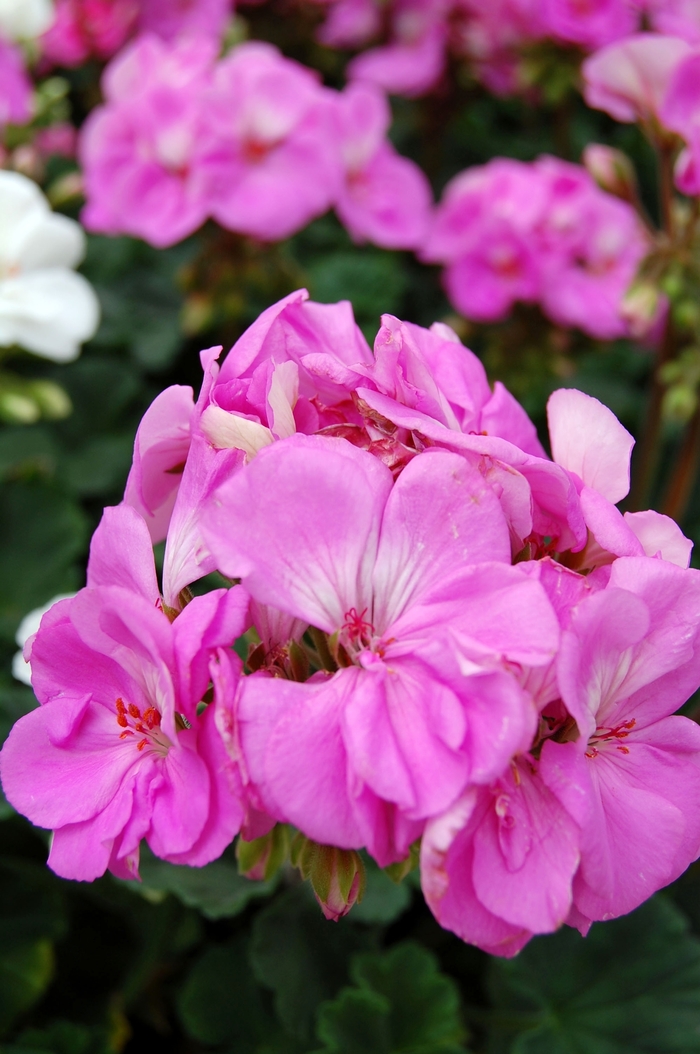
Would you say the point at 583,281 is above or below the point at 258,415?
below

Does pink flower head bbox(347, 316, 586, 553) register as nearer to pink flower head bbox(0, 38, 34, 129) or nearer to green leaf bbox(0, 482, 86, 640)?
green leaf bbox(0, 482, 86, 640)

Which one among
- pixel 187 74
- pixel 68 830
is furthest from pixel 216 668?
pixel 187 74

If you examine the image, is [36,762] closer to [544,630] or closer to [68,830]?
[68,830]

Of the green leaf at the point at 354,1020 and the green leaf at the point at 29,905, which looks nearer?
the green leaf at the point at 354,1020

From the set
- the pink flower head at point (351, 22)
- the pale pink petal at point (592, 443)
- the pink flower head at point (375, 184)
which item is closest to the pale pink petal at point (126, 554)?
the pale pink petal at point (592, 443)

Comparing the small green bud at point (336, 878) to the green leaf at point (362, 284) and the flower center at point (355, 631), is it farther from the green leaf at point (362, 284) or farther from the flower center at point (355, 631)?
the green leaf at point (362, 284)

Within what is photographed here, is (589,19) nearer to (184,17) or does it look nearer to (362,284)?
(362,284)
